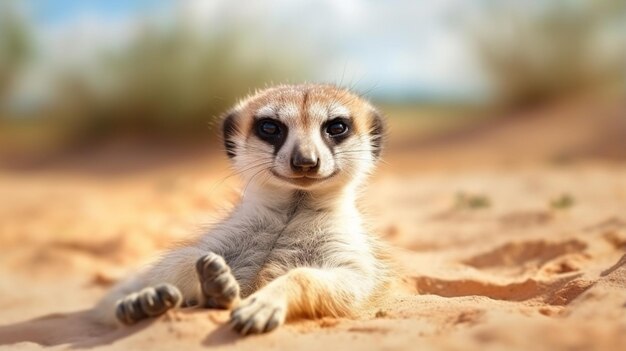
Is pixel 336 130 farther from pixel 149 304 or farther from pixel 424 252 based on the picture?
pixel 424 252

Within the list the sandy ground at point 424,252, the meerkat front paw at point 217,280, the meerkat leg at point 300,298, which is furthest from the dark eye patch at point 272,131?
the meerkat front paw at point 217,280

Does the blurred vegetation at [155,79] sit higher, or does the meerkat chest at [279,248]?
the blurred vegetation at [155,79]

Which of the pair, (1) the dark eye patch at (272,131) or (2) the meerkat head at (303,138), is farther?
(1) the dark eye patch at (272,131)

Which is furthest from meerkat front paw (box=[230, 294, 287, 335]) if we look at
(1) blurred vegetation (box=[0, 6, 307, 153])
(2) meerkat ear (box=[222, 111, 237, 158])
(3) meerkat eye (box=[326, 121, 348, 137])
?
(1) blurred vegetation (box=[0, 6, 307, 153])

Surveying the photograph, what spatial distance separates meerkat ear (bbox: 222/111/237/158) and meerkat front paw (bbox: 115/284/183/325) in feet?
4.17

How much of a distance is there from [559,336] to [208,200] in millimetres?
5833

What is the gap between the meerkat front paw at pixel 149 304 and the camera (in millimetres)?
2629

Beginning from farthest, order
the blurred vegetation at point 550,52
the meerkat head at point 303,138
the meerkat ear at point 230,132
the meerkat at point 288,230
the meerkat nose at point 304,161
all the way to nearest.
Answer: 1. the blurred vegetation at point 550,52
2. the meerkat ear at point 230,132
3. the meerkat head at point 303,138
4. the meerkat nose at point 304,161
5. the meerkat at point 288,230

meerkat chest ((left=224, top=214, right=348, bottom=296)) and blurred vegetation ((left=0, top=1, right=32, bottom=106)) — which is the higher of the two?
blurred vegetation ((left=0, top=1, right=32, bottom=106))

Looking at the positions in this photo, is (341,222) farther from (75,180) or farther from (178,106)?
(178,106)

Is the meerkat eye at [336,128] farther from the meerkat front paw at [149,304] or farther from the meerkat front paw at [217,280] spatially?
the meerkat front paw at [149,304]

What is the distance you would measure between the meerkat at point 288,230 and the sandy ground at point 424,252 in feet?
0.36

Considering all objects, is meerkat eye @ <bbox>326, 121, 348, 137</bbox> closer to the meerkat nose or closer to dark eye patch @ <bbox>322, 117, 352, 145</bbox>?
dark eye patch @ <bbox>322, 117, 352, 145</bbox>

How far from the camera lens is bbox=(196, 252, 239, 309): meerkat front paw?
8.54 ft
